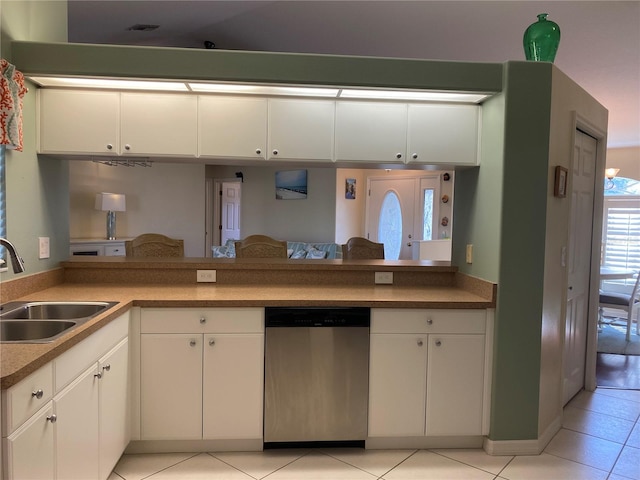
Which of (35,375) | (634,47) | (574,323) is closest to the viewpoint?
(35,375)

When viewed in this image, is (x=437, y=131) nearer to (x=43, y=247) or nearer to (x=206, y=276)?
(x=206, y=276)

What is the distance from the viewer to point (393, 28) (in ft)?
14.7

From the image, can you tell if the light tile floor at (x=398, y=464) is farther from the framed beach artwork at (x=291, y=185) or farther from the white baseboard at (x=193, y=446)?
the framed beach artwork at (x=291, y=185)

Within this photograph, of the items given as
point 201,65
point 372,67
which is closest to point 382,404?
point 372,67

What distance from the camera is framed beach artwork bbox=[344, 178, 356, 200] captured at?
8.25 m

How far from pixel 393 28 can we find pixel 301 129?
2.53 m

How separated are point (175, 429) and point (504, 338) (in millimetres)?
1883

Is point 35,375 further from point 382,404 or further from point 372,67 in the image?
point 372,67

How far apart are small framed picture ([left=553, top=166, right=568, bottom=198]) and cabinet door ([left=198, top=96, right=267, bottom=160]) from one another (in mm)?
1713

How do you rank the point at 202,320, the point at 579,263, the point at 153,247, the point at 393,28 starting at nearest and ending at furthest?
1. the point at 202,320
2. the point at 579,263
3. the point at 153,247
4. the point at 393,28

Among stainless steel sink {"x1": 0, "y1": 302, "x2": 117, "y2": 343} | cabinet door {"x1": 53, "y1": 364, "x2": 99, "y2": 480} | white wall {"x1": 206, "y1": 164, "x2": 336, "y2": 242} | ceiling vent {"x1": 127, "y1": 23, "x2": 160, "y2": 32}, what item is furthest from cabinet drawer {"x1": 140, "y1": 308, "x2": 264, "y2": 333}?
white wall {"x1": 206, "y1": 164, "x2": 336, "y2": 242}

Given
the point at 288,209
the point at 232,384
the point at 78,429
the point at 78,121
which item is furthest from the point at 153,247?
the point at 288,209

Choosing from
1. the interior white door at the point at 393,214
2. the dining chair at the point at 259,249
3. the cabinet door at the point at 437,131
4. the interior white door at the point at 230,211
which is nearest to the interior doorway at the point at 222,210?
the interior white door at the point at 230,211

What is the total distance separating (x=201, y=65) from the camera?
2.37m
